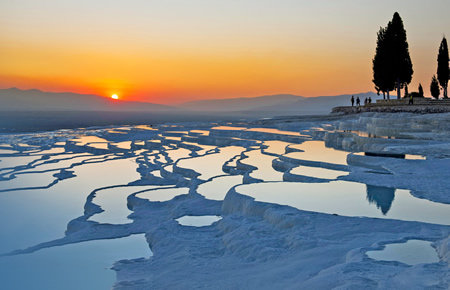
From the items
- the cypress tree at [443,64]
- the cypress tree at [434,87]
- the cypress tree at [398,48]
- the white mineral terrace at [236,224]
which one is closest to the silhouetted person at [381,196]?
the white mineral terrace at [236,224]

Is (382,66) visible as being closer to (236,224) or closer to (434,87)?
(434,87)

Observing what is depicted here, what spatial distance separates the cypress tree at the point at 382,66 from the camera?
41844mm

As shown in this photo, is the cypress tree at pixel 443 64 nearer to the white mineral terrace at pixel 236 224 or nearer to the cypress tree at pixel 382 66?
the cypress tree at pixel 382 66

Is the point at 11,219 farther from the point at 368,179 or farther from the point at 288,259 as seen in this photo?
the point at 368,179

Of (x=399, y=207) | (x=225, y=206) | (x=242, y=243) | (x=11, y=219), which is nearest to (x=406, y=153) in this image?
(x=399, y=207)

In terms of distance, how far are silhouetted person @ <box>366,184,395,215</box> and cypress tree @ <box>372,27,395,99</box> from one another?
34339 millimetres

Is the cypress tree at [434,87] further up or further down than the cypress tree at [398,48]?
further down

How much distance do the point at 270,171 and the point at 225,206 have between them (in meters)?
4.89

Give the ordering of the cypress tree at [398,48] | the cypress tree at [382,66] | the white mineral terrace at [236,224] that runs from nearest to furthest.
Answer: the white mineral terrace at [236,224]
the cypress tree at [398,48]
the cypress tree at [382,66]

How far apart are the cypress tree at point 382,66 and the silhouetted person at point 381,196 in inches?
1352

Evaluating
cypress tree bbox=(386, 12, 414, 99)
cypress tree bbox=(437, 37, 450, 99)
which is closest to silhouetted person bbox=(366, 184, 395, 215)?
cypress tree bbox=(386, 12, 414, 99)

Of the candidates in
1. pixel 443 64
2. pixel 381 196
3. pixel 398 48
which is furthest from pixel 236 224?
pixel 443 64

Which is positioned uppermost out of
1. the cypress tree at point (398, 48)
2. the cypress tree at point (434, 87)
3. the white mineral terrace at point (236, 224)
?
the cypress tree at point (398, 48)

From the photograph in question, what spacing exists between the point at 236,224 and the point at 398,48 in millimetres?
37893
